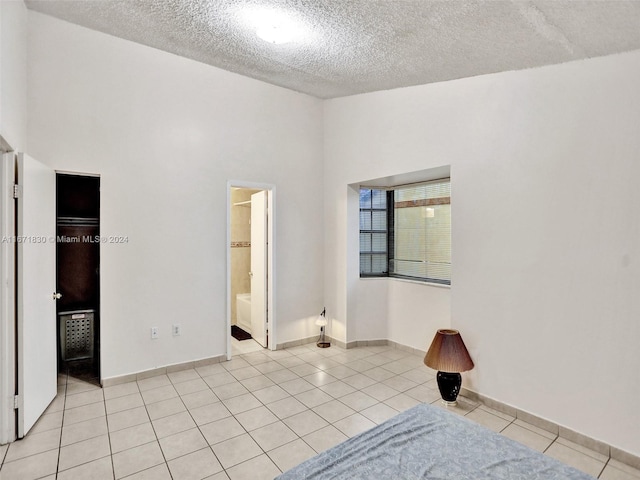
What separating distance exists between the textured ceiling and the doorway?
1.75m

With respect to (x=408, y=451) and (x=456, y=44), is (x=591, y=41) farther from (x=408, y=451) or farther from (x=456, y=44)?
(x=408, y=451)

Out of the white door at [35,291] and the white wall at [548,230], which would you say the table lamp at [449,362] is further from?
the white door at [35,291]

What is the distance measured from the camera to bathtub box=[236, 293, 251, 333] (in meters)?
5.15

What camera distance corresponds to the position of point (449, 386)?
296 centimetres

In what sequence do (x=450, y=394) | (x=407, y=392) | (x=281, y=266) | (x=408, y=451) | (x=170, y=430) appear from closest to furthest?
(x=408, y=451)
(x=170, y=430)
(x=450, y=394)
(x=407, y=392)
(x=281, y=266)

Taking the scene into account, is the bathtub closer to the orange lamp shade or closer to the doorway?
the doorway

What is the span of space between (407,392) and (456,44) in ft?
9.71

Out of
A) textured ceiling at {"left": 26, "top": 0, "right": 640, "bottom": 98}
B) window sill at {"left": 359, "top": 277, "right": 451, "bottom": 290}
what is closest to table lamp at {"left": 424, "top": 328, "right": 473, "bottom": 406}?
window sill at {"left": 359, "top": 277, "right": 451, "bottom": 290}

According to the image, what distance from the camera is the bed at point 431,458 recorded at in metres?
1.47

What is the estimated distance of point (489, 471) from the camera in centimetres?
150

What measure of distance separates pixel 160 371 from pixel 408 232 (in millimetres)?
3353

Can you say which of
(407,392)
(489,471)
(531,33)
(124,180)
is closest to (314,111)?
(124,180)

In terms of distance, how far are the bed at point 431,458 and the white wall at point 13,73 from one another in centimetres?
283

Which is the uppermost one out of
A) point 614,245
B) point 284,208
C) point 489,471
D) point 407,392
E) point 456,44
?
point 456,44
